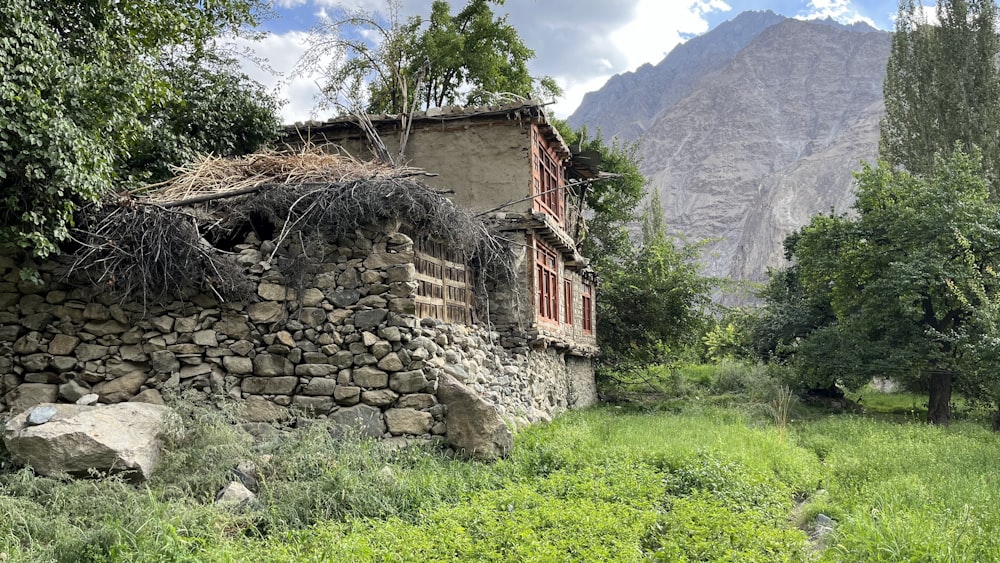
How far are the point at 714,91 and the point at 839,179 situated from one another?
99.2 feet

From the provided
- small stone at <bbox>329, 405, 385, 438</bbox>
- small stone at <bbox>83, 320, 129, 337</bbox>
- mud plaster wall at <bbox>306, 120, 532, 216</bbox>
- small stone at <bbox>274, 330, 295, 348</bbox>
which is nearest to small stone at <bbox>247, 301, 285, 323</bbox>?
small stone at <bbox>274, 330, 295, 348</bbox>

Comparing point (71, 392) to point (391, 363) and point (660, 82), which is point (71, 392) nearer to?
point (391, 363)

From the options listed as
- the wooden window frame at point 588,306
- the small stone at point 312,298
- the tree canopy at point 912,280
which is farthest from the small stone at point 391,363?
the tree canopy at point 912,280

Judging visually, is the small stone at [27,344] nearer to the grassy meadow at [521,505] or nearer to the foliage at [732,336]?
the grassy meadow at [521,505]

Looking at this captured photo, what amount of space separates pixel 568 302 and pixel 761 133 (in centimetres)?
7516

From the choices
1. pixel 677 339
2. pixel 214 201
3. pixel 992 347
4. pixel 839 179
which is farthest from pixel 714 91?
pixel 214 201

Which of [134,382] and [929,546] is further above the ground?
[134,382]

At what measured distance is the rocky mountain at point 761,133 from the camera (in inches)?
2603

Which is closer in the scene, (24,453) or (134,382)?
(24,453)

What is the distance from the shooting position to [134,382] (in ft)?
29.0

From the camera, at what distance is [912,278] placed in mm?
15508

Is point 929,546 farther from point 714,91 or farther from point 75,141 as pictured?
point 714,91

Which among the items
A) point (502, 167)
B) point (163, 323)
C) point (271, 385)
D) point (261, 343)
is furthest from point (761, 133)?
point (163, 323)

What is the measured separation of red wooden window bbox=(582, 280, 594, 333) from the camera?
19.6 m
